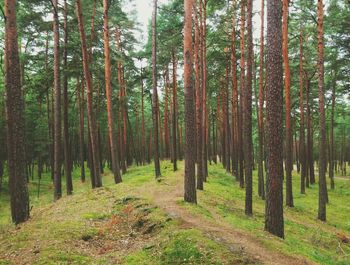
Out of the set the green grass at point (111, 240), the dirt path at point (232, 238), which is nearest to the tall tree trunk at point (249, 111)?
the dirt path at point (232, 238)

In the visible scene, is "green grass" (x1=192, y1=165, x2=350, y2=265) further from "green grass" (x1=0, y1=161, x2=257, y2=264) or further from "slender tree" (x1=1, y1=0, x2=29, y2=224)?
"slender tree" (x1=1, y1=0, x2=29, y2=224)

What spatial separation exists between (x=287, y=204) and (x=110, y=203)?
1178 centimetres

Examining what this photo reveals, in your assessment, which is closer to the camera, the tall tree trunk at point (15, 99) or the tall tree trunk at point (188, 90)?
the tall tree trunk at point (15, 99)

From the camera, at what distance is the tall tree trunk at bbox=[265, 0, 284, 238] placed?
9.24 metres

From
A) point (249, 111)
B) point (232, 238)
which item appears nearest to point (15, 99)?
point (232, 238)

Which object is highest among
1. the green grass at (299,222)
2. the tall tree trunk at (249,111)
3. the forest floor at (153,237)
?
the tall tree trunk at (249,111)

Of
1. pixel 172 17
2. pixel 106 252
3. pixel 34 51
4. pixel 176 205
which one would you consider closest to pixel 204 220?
pixel 176 205

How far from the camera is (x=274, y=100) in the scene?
367 inches

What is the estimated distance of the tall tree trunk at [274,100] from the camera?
9.24m

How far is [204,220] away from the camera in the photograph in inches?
395

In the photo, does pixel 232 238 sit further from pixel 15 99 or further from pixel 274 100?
pixel 15 99

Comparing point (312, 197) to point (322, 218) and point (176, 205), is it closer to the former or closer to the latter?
point (322, 218)

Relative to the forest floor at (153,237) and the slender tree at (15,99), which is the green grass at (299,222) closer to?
the forest floor at (153,237)

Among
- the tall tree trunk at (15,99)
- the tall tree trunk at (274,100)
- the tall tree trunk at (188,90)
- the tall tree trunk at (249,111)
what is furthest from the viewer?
the tall tree trunk at (249,111)
